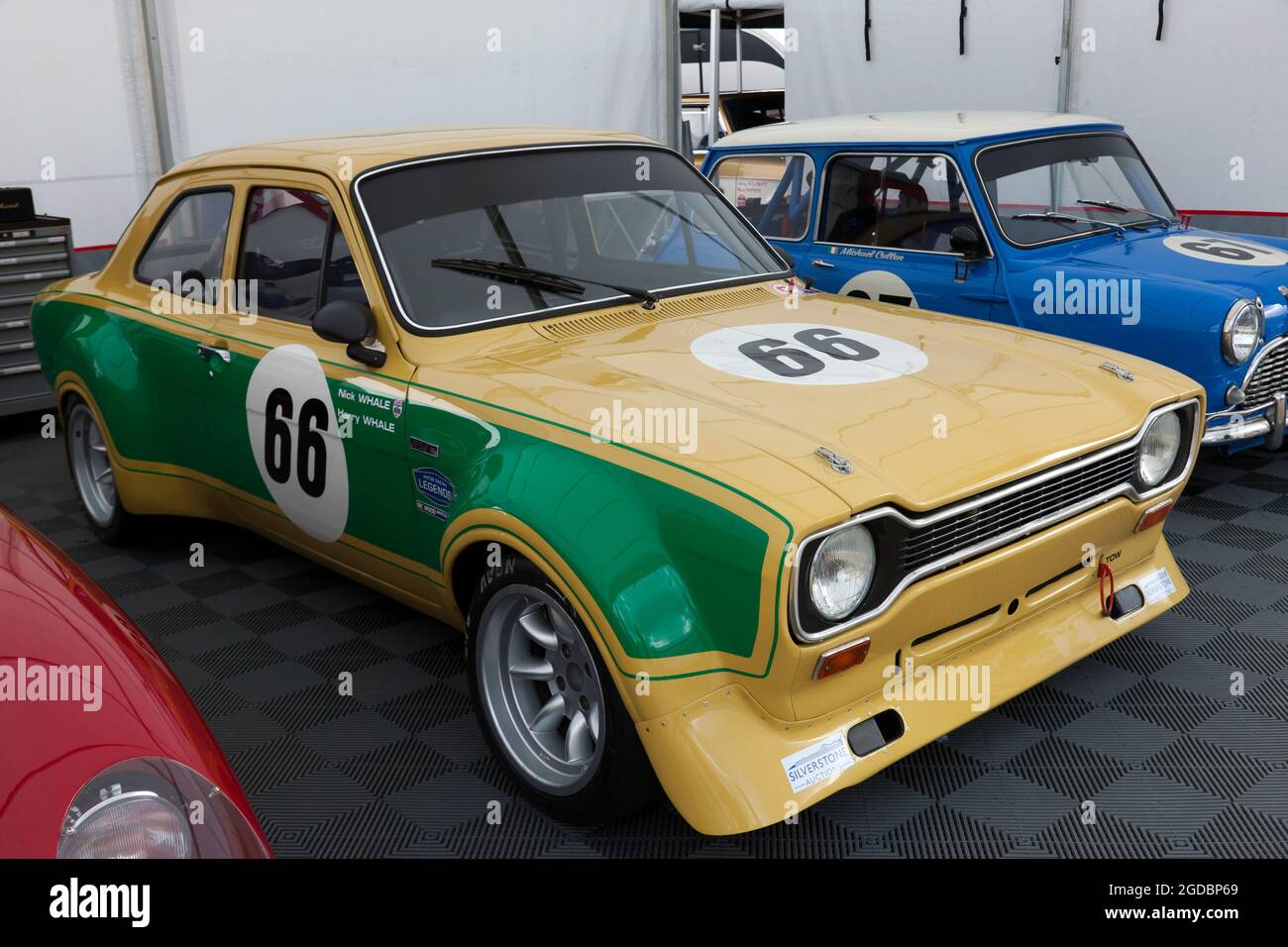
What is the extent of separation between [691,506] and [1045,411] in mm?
1027

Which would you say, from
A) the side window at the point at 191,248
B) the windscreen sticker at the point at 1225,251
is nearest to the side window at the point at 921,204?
the windscreen sticker at the point at 1225,251

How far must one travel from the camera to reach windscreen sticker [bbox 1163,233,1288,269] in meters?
4.98

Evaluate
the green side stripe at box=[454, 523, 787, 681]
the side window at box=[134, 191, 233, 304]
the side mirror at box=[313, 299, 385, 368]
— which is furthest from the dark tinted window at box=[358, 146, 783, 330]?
the green side stripe at box=[454, 523, 787, 681]

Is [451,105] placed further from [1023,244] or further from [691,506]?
[691,506]

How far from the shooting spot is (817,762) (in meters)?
2.38

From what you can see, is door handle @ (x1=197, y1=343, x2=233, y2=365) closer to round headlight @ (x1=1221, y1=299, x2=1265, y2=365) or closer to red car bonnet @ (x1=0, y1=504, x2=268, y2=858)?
red car bonnet @ (x1=0, y1=504, x2=268, y2=858)

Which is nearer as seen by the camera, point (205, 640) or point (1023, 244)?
point (205, 640)

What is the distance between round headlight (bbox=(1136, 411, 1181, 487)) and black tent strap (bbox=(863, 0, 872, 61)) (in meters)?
6.49

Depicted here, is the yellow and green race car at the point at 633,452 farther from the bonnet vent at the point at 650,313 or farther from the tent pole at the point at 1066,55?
the tent pole at the point at 1066,55

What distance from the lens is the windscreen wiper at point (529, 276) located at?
130 inches

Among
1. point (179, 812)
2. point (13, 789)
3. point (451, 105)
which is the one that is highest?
point (451, 105)

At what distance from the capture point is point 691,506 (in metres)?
2.31
